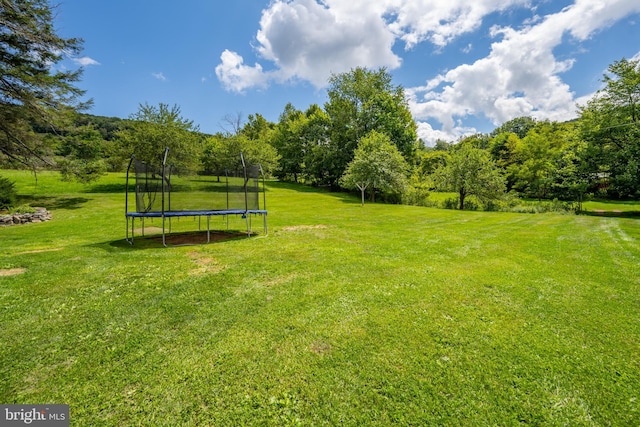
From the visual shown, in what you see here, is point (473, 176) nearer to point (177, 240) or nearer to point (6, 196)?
point (177, 240)

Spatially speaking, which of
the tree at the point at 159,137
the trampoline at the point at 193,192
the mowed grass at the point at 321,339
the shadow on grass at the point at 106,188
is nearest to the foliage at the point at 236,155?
the tree at the point at 159,137

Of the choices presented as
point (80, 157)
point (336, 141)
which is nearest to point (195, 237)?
point (80, 157)

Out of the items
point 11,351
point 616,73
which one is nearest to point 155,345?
point 11,351

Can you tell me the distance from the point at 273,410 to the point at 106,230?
32.3 feet

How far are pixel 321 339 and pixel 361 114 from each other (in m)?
32.0

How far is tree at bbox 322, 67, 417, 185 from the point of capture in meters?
30.8

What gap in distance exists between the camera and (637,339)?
286 centimetres

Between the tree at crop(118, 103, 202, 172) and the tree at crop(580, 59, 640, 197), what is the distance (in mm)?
29253

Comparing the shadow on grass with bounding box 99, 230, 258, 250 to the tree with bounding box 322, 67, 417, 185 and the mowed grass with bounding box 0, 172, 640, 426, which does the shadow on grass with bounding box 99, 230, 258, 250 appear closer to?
the mowed grass with bounding box 0, 172, 640, 426

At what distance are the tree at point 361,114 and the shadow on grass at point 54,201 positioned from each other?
23912 mm

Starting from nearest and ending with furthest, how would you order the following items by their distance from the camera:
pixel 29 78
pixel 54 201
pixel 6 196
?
pixel 29 78 < pixel 6 196 < pixel 54 201

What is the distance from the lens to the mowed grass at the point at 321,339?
2.01 metres

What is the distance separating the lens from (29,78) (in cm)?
1154

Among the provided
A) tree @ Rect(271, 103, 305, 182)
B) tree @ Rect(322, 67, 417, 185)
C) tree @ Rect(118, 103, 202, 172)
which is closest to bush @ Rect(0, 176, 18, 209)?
tree @ Rect(118, 103, 202, 172)
